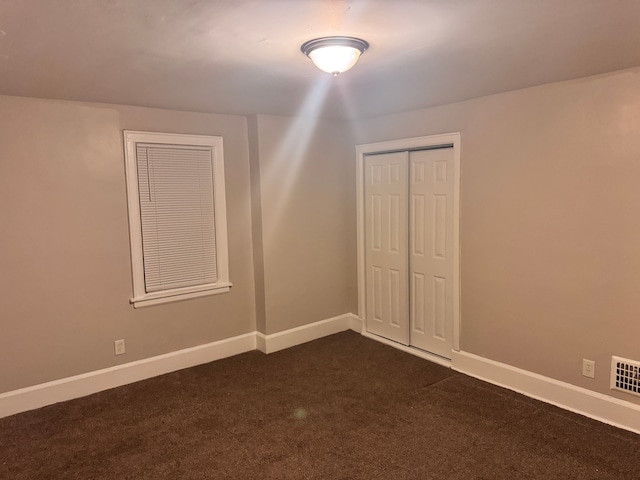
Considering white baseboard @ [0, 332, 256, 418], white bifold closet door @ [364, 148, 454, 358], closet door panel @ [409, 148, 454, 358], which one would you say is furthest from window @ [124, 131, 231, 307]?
closet door panel @ [409, 148, 454, 358]

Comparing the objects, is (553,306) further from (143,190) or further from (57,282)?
(57,282)

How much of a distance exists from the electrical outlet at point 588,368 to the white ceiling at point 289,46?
1.91 m

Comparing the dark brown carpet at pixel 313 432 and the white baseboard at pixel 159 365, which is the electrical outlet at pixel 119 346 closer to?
the white baseboard at pixel 159 365

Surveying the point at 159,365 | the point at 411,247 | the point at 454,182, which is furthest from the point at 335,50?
the point at 159,365

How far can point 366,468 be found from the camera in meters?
2.59

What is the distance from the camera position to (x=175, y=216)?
398 centimetres

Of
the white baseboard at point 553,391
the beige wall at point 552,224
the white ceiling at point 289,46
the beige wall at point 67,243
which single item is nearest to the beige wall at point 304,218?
the beige wall at point 67,243

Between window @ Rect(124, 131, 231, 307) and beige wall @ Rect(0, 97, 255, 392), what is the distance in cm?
10

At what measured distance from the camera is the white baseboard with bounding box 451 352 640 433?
116 inches

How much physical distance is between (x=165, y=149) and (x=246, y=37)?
199cm

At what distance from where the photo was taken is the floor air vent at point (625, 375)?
2879 mm

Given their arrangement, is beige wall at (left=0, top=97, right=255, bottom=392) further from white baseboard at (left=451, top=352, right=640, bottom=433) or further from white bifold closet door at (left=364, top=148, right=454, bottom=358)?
white baseboard at (left=451, top=352, right=640, bottom=433)

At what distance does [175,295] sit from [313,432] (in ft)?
5.88

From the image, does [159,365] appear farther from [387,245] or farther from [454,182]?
[454,182]
